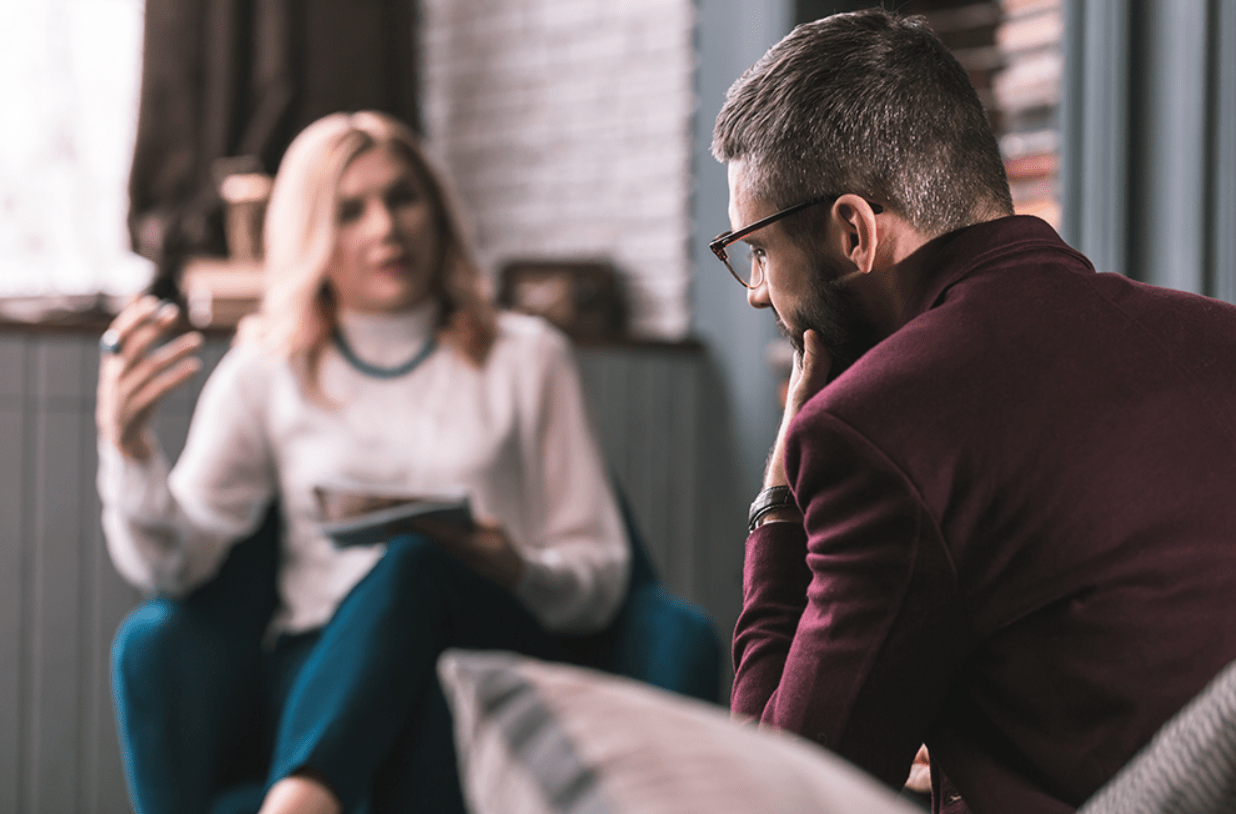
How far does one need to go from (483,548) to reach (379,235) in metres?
0.62

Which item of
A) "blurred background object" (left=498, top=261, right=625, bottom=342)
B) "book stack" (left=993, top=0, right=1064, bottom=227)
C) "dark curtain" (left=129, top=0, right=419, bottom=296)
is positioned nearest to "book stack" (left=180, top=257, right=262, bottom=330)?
"dark curtain" (left=129, top=0, right=419, bottom=296)

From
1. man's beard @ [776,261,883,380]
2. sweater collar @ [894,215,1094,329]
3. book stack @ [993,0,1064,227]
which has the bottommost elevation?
man's beard @ [776,261,883,380]

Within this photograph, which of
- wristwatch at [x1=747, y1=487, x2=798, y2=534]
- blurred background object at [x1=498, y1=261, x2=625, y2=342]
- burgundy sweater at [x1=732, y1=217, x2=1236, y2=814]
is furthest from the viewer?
blurred background object at [x1=498, y1=261, x2=625, y2=342]

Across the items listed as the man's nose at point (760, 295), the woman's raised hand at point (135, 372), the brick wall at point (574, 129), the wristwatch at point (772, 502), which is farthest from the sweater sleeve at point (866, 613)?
the brick wall at point (574, 129)

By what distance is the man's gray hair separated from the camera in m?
0.84

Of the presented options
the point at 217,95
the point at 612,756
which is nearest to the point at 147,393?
the point at 612,756

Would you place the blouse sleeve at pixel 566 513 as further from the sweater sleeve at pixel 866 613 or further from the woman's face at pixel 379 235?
the sweater sleeve at pixel 866 613

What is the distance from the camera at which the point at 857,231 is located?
2.80ft

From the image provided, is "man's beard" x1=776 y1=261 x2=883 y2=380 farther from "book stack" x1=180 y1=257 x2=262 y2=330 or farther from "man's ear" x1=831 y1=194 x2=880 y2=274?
"book stack" x1=180 y1=257 x2=262 y2=330

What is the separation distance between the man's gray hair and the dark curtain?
2.58m

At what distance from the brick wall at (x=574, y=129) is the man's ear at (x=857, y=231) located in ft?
8.17

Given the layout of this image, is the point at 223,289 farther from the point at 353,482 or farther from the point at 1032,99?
the point at 1032,99

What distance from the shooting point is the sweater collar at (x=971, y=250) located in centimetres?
79

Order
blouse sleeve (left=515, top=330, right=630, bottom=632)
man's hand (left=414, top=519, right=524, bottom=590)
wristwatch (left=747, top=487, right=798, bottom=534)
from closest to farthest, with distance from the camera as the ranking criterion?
1. wristwatch (left=747, top=487, right=798, bottom=534)
2. man's hand (left=414, top=519, right=524, bottom=590)
3. blouse sleeve (left=515, top=330, right=630, bottom=632)
